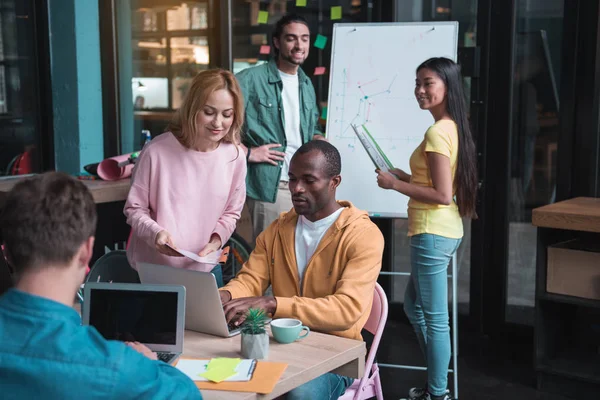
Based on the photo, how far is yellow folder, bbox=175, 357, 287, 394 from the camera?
5.10 feet

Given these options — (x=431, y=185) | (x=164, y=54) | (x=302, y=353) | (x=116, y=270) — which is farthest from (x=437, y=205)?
(x=164, y=54)

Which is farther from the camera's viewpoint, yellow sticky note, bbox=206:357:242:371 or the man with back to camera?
yellow sticky note, bbox=206:357:242:371

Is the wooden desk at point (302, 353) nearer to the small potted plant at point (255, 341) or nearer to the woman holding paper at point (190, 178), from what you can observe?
the small potted plant at point (255, 341)

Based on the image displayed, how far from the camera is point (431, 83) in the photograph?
2.97 meters

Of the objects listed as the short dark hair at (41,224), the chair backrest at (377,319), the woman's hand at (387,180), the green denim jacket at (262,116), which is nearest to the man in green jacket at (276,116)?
the green denim jacket at (262,116)

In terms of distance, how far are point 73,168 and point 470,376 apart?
2.95 meters

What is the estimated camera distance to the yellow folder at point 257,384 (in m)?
1.55

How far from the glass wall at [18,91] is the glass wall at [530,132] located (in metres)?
3.17

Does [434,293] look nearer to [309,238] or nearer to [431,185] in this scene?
[431,185]

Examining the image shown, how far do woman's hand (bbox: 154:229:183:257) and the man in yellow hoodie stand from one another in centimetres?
25

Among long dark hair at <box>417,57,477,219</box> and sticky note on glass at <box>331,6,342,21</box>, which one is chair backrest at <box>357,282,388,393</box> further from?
sticky note on glass at <box>331,6,342,21</box>

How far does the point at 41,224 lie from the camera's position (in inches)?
49.1

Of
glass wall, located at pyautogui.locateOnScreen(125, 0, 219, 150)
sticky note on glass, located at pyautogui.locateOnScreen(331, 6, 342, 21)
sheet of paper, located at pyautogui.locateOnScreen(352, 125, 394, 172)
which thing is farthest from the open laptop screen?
glass wall, located at pyautogui.locateOnScreen(125, 0, 219, 150)

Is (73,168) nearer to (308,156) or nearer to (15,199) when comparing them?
(308,156)
